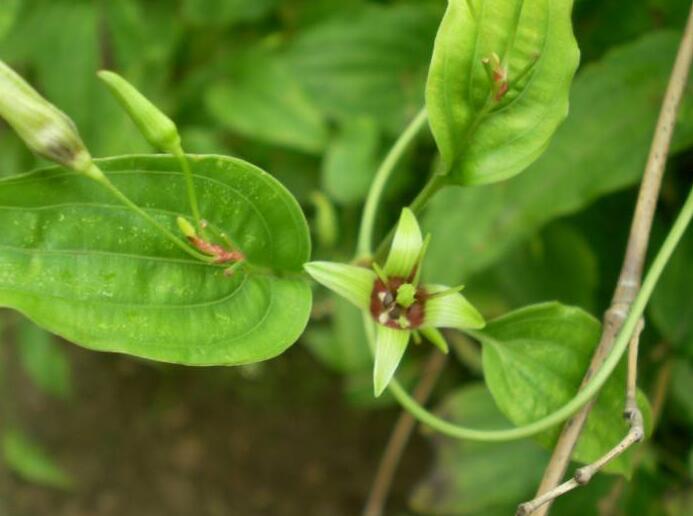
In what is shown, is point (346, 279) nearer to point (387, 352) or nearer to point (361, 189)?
point (387, 352)

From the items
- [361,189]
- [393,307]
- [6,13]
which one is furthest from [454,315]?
[6,13]

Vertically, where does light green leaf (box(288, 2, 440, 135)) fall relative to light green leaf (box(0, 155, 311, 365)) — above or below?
below

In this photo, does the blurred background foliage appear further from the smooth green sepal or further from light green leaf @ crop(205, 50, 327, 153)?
the smooth green sepal

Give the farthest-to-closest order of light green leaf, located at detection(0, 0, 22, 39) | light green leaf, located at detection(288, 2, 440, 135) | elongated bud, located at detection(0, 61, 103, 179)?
light green leaf, located at detection(288, 2, 440, 135), light green leaf, located at detection(0, 0, 22, 39), elongated bud, located at detection(0, 61, 103, 179)

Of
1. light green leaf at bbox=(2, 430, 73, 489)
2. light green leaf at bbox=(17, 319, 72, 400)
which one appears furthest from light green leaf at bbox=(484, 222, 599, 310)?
Result: light green leaf at bbox=(2, 430, 73, 489)

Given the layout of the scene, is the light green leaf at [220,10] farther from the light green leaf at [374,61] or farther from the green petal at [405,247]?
the green petal at [405,247]

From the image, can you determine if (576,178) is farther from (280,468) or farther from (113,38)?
(280,468)

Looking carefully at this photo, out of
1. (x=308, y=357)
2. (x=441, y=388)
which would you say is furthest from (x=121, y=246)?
(x=308, y=357)
